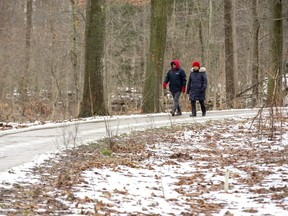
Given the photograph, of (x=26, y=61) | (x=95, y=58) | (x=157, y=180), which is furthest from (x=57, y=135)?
(x=26, y=61)

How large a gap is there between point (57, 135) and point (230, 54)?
1423cm

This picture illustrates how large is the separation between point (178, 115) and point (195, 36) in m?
12.7

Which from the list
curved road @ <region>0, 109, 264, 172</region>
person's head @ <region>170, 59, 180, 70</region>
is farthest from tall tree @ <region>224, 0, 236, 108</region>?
person's head @ <region>170, 59, 180, 70</region>

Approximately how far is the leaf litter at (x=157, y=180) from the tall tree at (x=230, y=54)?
40.7ft

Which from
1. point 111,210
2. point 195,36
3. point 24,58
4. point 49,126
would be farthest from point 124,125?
point 24,58

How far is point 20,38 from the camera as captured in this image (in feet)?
116

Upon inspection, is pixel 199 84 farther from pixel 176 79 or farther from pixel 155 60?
pixel 155 60

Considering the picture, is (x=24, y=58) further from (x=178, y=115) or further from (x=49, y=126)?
(x=49, y=126)

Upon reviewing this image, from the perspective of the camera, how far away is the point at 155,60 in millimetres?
20531

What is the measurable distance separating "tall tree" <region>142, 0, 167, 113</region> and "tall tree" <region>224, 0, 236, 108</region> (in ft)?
20.0

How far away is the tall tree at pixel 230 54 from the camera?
2608cm

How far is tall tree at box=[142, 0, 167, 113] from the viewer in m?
20.4

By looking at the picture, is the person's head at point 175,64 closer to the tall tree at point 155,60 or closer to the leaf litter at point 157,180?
the tall tree at point 155,60

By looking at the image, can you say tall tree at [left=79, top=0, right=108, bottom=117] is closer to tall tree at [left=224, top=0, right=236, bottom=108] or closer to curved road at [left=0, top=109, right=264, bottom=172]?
curved road at [left=0, top=109, right=264, bottom=172]
